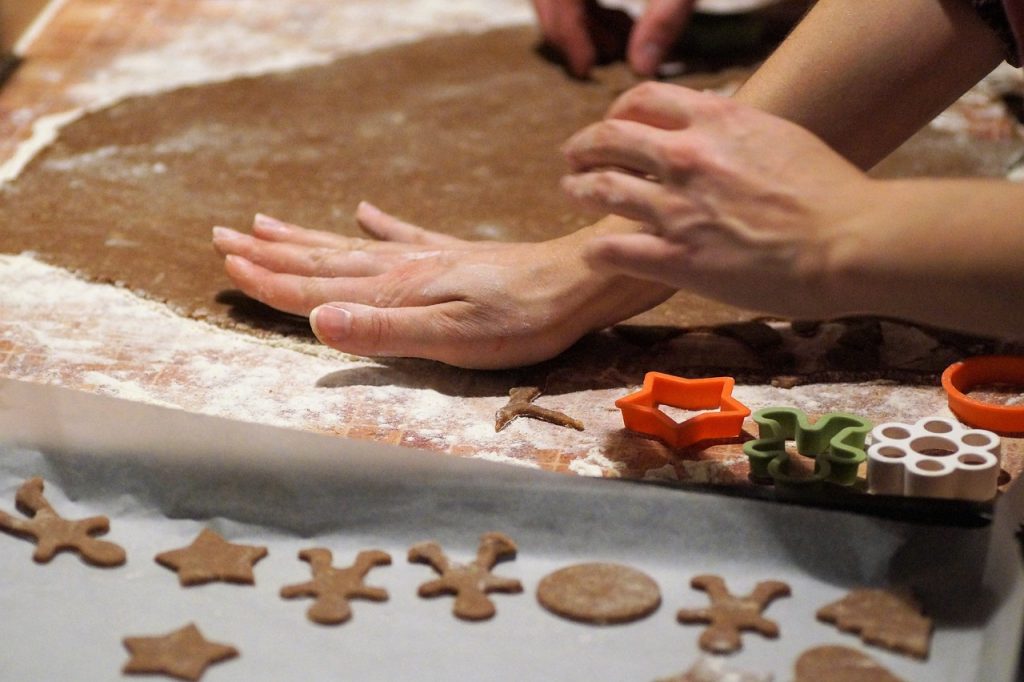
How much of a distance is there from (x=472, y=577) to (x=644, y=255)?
0.33 meters

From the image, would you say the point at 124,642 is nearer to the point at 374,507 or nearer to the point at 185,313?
the point at 374,507

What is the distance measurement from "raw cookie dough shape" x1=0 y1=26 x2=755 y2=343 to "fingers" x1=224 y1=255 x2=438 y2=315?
5 centimetres

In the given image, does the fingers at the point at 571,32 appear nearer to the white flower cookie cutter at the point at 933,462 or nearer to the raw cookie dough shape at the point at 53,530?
the white flower cookie cutter at the point at 933,462

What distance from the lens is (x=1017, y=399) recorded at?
1420mm

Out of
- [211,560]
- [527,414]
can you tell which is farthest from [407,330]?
[211,560]

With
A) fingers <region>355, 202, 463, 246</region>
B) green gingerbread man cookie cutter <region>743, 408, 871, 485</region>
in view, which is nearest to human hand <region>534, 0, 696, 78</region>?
fingers <region>355, 202, 463, 246</region>

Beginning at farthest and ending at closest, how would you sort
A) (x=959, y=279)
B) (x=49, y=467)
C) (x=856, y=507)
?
(x=49, y=467) < (x=856, y=507) < (x=959, y=279)

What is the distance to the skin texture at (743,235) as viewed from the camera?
0.99 meters

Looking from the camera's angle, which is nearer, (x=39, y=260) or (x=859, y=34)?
(x=859, y=34)

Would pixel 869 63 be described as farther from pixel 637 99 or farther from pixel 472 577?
pixel 472 577

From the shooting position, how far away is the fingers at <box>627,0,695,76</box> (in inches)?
94.5

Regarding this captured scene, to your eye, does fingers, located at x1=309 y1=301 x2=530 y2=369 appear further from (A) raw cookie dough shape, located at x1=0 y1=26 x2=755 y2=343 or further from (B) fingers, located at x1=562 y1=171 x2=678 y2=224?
(B) fingers, located at x1=562 y1=171 x2=678 y2=224

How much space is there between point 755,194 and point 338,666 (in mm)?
525

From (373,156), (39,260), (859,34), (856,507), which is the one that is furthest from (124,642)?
(373,156)
